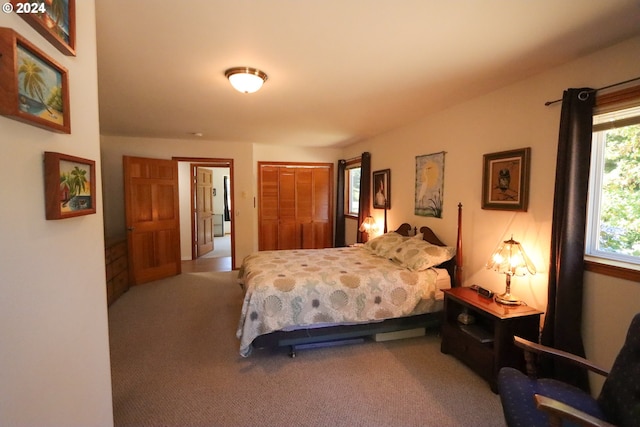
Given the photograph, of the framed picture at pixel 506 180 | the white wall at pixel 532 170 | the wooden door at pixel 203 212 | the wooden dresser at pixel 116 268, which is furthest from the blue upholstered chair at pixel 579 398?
the wooden door at pixel 203 212

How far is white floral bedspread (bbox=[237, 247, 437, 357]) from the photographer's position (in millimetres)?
2412

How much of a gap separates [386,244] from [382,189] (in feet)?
3.71

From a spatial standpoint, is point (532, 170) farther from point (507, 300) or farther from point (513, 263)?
point (507, 300)

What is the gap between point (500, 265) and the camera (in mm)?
2256

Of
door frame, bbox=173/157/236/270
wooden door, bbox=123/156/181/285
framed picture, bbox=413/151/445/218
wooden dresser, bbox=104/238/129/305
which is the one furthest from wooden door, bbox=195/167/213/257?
framed picture, bbox=413/151/445/218

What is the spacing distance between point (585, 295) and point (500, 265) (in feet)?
1.66

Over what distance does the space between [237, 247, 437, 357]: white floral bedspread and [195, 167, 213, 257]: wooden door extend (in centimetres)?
383

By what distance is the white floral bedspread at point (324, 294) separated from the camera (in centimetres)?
241

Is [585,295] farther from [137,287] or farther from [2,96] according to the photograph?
[137,287]

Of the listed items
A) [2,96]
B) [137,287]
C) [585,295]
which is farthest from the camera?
[137,287]

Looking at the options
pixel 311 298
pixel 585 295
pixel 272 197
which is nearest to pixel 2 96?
pixel 311 298

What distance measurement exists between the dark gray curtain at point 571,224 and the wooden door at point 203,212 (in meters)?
5.90

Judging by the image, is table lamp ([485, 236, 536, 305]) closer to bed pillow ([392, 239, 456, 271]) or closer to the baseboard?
bed pillow ([392, 239, 456, 271])

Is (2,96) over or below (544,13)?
below
